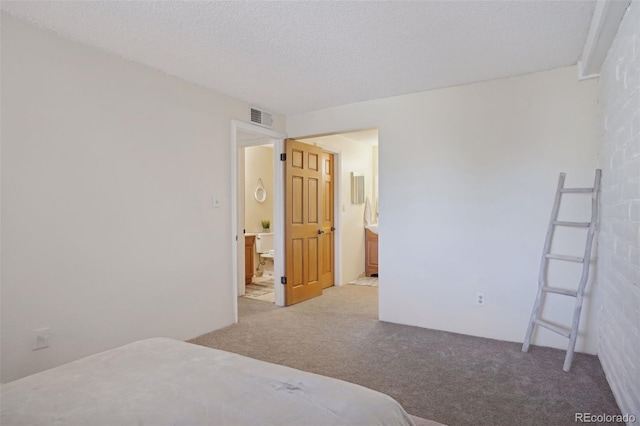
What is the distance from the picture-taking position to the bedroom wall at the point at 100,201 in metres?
2.26

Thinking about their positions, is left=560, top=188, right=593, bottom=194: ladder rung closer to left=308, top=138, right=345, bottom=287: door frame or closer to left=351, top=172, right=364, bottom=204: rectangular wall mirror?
left=308, top=138, right=345, bottom=287: door frame

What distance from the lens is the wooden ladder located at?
2.70 metres

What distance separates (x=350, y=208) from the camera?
6.06 m

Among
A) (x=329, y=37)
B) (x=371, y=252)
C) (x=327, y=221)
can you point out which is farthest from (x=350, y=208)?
(x=329, y=37)

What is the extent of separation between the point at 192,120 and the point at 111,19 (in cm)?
115

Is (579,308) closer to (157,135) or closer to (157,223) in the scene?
(157,223)

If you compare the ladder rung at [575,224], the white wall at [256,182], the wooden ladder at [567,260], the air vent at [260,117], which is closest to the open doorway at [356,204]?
the air vent at [260,117]

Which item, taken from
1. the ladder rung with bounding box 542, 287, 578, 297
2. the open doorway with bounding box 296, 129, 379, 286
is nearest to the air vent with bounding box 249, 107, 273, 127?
the open doorway with bounding box 296, 129, 379, 286

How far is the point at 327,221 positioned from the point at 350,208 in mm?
613

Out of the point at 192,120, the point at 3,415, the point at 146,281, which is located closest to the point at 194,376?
the point at 3,415

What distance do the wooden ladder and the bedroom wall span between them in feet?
9.24

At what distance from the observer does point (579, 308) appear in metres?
2.71

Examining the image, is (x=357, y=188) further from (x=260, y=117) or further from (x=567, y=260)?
(x=567, y=260)

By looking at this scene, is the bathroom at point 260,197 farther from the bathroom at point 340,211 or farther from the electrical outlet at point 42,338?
the electrical outlet at point 42,338
